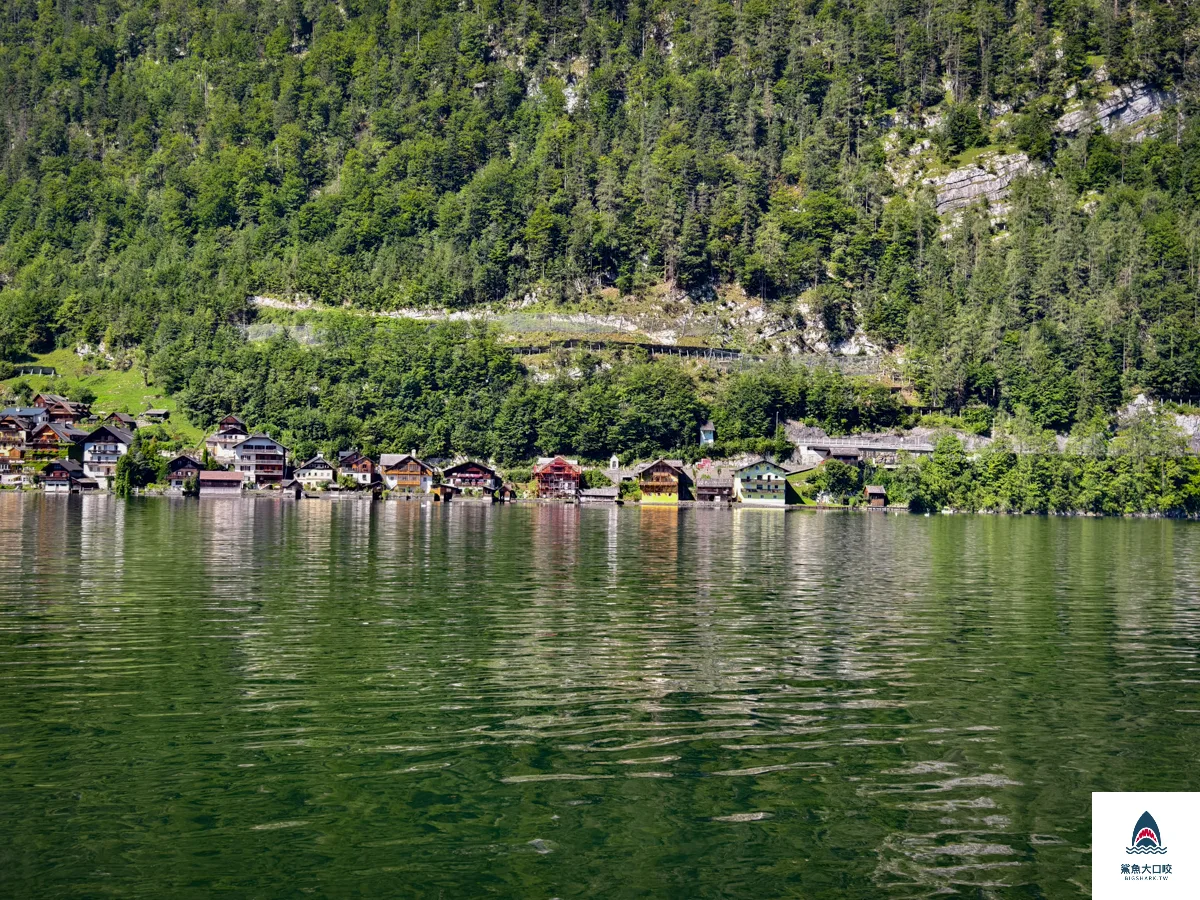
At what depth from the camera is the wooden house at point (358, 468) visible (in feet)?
507

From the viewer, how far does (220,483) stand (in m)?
148

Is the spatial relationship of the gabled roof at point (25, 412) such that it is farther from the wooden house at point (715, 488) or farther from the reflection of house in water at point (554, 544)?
the wooden house at point (715, 488)

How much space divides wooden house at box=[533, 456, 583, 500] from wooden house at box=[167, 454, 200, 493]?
48.5 metres

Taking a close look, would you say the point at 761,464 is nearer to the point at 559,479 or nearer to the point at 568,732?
the point at 559,479

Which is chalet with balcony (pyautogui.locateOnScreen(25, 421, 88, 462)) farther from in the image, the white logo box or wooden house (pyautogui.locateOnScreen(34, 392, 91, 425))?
the white logo box

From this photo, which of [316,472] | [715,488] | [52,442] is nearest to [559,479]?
[715,488]

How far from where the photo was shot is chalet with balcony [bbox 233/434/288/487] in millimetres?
155250

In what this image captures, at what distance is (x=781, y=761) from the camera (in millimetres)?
20359

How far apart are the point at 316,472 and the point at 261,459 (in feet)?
27.4

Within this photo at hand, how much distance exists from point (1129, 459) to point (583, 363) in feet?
278

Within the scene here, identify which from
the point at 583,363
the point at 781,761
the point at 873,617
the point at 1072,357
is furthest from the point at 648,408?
the point at 781,761

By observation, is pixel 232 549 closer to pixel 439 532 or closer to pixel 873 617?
pixel 439 532

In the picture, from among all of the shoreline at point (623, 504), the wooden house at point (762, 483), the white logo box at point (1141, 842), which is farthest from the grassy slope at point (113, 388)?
the white logo box at point (1141, 842)

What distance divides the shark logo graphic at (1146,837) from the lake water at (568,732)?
4.61 ft
